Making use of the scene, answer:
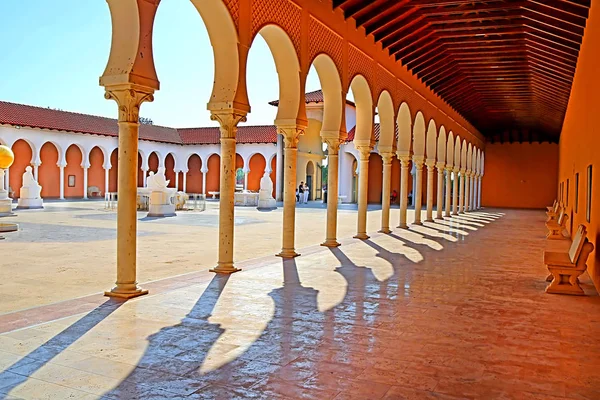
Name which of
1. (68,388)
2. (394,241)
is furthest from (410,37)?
(68,388)

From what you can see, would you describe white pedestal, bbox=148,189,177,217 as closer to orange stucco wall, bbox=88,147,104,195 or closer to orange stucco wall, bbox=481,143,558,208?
orange stucco wall, bbox=88,147,104,195

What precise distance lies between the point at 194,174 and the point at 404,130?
2877 centimetres

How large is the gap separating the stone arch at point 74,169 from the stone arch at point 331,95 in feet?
87.4

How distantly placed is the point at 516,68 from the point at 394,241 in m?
7.54

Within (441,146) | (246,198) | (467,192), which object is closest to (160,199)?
(246,198)

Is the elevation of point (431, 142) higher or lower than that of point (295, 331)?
higher

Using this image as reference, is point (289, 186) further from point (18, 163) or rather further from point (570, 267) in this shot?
point (18, 163)

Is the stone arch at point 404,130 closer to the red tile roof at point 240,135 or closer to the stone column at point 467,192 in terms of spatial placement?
the stone column at point 467,192

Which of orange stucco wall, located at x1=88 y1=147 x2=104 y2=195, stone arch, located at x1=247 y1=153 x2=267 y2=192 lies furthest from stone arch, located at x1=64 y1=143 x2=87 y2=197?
stone arch, located at x1=247 y1=153 x2=267 y2=192

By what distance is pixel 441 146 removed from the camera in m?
23.1

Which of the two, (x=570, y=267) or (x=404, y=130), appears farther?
(x=404, y=130)

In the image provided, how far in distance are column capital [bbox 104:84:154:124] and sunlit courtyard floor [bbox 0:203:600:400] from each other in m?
2.18

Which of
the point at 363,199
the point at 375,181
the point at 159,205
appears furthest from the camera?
the point at 375,181

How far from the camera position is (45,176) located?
112ft
